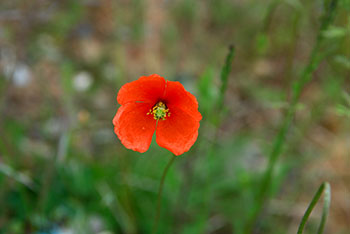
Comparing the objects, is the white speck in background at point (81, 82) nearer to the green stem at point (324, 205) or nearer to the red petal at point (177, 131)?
the red petal at point (177, 131)

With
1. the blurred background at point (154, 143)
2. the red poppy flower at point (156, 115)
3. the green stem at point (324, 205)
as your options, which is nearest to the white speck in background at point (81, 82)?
the blurred background at point (154, 143)

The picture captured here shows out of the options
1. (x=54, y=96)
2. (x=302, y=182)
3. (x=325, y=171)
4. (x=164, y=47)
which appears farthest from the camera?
(x=164, y=47)

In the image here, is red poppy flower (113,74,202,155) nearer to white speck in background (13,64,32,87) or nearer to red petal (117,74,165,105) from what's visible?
red petal (117,74,165,105)

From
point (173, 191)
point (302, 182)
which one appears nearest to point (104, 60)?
→ point (173, 191)

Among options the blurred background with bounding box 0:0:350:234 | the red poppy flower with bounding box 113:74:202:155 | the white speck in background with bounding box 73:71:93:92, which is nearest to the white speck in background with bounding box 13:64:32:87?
the blurred background with bounding box 0:0:350:234

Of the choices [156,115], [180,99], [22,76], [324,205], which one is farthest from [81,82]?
[324,205]

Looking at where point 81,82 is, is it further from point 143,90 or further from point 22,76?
point 143,90

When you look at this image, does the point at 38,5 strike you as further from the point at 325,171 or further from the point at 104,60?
the point at 325,171
